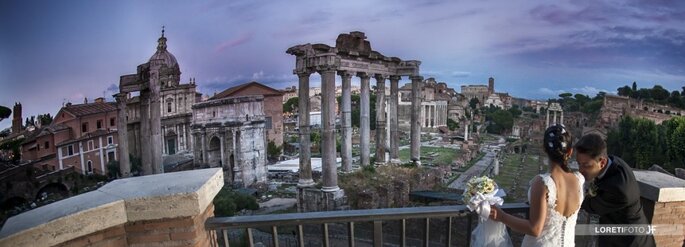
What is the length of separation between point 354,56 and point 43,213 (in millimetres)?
14156

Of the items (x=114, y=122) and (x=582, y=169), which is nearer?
(x=582, y=169)

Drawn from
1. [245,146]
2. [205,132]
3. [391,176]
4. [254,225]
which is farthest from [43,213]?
[205,132]

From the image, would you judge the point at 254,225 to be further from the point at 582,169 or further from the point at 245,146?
the point at 245,146

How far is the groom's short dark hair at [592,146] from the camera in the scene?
3230 millimetres

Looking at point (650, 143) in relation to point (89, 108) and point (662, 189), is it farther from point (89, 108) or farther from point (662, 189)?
point (89, 108)

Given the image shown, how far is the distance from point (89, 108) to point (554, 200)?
3415 centimetres

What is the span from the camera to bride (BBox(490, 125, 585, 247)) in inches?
115

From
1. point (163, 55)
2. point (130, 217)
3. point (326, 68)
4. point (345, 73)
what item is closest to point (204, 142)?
point (163, 55)

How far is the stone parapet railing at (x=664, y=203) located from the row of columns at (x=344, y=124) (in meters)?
11.3

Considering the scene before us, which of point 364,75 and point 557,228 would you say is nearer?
point 557,228

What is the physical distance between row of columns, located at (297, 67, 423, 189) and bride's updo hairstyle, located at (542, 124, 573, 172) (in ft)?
38.2

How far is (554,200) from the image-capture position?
2.98 metres

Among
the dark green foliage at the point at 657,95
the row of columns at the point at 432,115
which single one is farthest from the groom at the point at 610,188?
the row of columns at the point at 432,115

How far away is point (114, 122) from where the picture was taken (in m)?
32.1
